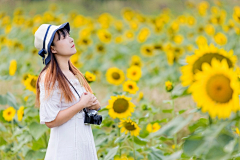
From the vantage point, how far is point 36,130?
89.4 inches

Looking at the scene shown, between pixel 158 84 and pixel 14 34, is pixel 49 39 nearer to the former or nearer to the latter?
pixel 158 84

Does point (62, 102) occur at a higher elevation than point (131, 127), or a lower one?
higher

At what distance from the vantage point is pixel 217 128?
1.08m

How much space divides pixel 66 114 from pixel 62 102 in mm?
86

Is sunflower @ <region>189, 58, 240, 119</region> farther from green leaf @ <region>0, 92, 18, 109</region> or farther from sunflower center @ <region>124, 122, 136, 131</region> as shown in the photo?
green leaf @ <region>0, 92, 18, 109</region>

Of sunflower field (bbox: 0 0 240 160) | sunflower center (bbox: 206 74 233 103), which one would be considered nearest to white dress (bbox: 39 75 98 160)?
sunflower field (bbox: 0 0 240 160)

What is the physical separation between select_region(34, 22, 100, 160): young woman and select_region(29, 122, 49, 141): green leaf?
51 centimetres

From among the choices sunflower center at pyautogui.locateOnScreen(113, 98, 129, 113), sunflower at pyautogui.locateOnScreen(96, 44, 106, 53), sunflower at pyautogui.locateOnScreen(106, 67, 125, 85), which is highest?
sunflower at pyautogui.locateOnScreen(96, 44, 106, 53)

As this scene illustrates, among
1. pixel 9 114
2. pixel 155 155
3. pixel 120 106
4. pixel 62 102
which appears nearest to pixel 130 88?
pixel 120 106

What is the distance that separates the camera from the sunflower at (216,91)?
1.03m

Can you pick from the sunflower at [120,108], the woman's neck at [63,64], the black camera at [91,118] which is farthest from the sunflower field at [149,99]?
the woman's neck at [63,64]

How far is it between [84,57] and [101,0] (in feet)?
16.9

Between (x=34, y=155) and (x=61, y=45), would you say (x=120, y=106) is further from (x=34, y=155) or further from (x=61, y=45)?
(x=34, y=155)

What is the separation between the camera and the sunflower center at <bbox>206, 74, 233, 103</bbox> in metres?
1.04
